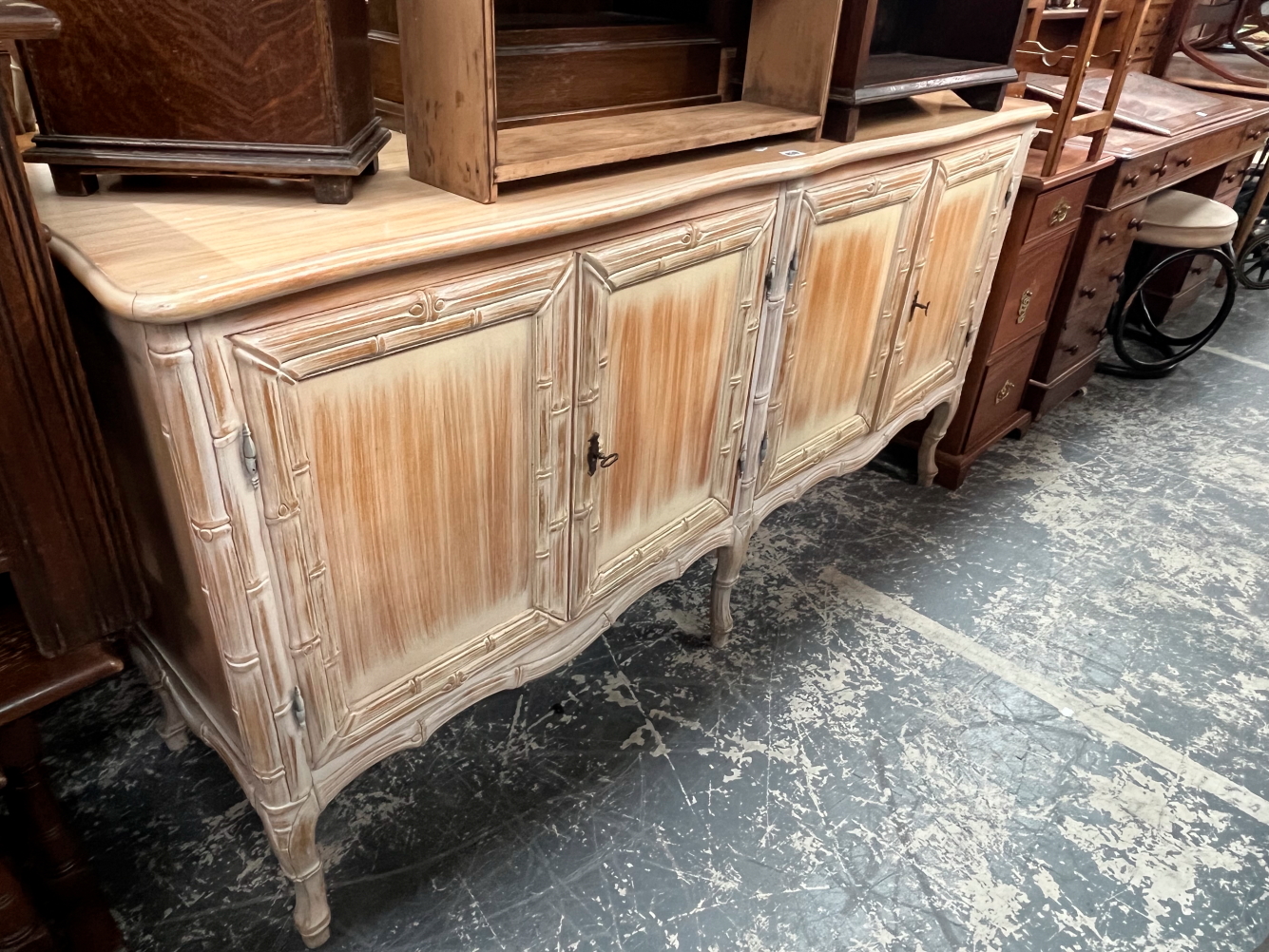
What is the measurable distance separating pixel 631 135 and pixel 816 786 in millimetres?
1236

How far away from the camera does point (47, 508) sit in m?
0.94

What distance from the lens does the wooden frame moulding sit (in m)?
1.07

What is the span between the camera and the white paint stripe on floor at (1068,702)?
171cm

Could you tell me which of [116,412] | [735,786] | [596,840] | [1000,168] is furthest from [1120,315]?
[116,412]

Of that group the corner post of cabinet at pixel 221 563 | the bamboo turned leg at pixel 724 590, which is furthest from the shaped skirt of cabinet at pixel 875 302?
the corner post of cabinet at pixel 221 563

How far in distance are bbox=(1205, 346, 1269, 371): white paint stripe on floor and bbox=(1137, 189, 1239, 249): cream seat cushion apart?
2.44 feet

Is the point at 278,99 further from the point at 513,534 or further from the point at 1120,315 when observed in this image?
the point at 1120,315

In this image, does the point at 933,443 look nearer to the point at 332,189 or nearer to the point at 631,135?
the point at 631,135

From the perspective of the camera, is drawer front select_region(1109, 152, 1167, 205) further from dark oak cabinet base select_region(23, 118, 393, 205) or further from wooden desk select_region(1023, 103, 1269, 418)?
dark oak cabinet base select_region(23, 118, 393, 205)

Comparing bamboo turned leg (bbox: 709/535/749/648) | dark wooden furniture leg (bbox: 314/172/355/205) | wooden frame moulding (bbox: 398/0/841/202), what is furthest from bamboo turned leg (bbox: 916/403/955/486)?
dark wooden furniture leg (bbox: 314/172/355/205)

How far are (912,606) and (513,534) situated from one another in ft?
4.07

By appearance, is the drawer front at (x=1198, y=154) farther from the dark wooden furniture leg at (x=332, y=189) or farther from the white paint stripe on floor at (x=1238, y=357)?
the dark wooden furniture leg at (x=332, y=189)

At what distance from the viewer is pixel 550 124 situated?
1410 millimetres

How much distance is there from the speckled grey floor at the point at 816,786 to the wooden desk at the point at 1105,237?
0.75m
